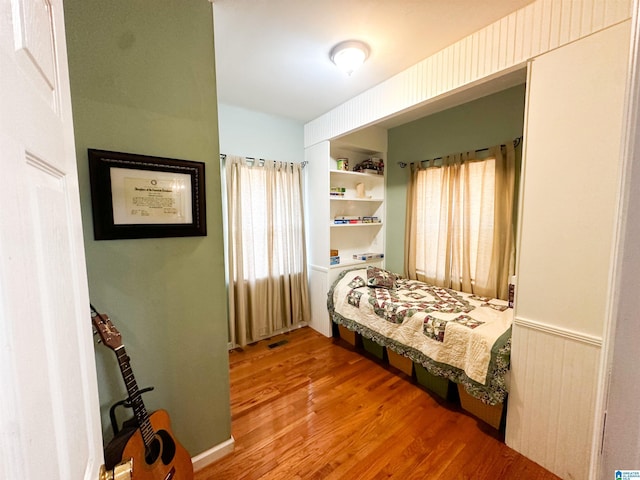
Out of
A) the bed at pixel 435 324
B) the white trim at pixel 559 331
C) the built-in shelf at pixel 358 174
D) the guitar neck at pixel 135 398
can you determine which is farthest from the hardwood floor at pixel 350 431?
the built-in shelf at pixel 358 174

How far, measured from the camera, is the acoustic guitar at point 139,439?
1.01 m

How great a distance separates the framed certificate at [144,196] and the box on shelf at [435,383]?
2.04 m

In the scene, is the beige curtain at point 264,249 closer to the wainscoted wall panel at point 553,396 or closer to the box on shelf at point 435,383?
the box on shelf at point 435,383

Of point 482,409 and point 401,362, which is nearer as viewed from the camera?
point 482,409

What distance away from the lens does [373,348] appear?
261cm

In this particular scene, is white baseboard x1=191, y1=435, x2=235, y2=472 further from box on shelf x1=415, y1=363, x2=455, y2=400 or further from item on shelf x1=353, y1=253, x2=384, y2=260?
item on shelf x1=353, y1=253, x2=384, y2=260

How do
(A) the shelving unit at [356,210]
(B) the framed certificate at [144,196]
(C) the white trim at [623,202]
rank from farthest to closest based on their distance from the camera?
(A) the shelving unit at [356,210]
(B) the framed certificate at [144,196]
(C) the white trim at [623,202]

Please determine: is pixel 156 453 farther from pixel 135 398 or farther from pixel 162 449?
pixel 135 398

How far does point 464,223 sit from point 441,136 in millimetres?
1030

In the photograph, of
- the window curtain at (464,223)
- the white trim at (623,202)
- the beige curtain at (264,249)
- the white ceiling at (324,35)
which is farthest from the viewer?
the beige curtain at (264,249)

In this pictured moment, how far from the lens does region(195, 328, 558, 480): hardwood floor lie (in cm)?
143

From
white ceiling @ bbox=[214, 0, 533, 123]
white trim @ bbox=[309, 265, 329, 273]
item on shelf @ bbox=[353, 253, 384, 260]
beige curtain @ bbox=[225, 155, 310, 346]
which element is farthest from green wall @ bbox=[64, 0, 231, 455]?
item on shelf @ bbox=[353, 253, 384, 260]

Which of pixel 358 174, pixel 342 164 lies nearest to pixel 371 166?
pixel 358 174

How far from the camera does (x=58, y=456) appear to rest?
0.36 m
